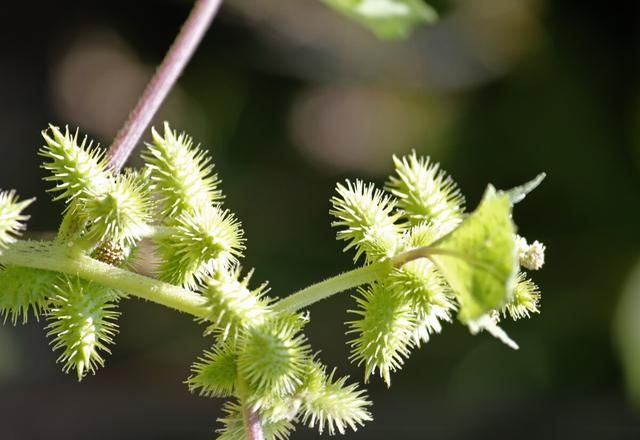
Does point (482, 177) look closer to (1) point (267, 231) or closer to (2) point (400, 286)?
(1) point (267, 231)

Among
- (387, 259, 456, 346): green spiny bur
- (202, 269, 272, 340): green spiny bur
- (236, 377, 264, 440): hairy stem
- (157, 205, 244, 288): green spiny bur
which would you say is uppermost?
(157, 205, 244, 288): green spiny bur

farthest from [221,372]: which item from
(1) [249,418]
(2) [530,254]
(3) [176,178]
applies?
(2) [530,254]

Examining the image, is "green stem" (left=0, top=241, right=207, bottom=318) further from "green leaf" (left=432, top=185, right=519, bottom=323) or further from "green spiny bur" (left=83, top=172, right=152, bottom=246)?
"green leaf" (left=432, top=185, right=519, bottom=323)

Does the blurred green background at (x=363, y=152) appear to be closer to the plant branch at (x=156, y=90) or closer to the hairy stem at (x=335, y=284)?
the plant branch at (x=156, y=90)

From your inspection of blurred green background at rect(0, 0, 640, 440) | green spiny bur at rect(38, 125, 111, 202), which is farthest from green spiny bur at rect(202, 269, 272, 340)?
blurred green background at rect(0, 0, 640, 440)

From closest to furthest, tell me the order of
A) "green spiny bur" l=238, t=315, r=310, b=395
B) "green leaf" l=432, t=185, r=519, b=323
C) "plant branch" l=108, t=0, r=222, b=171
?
"green leaf" l=432, t=185, r=519, b=323
"green spiny bur" l=238, t=315, r=310, b=395
"plant branch" l=108, t=0, r=222, b=171

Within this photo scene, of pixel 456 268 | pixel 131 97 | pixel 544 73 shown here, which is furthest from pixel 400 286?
pixel 131 97

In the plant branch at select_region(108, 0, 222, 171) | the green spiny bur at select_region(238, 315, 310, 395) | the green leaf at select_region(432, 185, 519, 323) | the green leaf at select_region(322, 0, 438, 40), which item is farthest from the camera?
the green leaf at select_region(322, 0, 438, 40)

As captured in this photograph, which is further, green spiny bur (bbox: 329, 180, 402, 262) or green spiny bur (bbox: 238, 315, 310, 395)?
green spiny bur (bbox: 329, 180, 402, 262)
